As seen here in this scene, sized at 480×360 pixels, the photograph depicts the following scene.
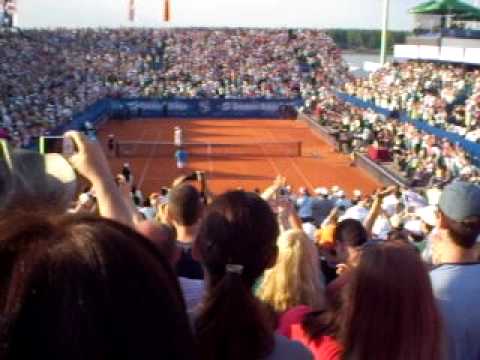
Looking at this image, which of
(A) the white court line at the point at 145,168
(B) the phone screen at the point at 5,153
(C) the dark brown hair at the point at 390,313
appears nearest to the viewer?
(B) the phone screen at the point at 5,153

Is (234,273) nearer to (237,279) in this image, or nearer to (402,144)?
(237,279)

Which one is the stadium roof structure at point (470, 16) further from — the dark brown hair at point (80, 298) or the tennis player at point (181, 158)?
A: the dark brown hair at point (80, 298)

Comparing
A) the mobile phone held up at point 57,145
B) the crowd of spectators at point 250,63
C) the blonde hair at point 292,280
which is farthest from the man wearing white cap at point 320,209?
the crowd of spectators at point 250,63

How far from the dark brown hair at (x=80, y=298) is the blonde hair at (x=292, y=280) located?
7.54 ft

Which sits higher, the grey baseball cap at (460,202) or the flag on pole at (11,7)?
the flag on pole at (11,7)

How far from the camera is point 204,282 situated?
311cm

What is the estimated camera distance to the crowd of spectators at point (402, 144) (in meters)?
21.6

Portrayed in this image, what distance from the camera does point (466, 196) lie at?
3459 millimetres

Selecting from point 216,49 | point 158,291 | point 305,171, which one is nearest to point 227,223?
point 158,291

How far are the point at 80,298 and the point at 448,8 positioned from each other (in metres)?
50.9

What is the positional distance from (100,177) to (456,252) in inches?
69.0

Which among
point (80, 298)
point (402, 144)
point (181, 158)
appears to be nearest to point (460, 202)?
point (80, 298)

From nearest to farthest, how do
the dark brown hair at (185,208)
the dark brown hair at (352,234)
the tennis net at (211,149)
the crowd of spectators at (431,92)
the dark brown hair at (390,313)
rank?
the dark brown hair at (390,313)
the dark brown hair at (185,208)
the dark brown hair at (352,234)
the crowd of spectators at (431,92)
the tennis net at (211,149)

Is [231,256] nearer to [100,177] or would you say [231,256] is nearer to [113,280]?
[100,177]
